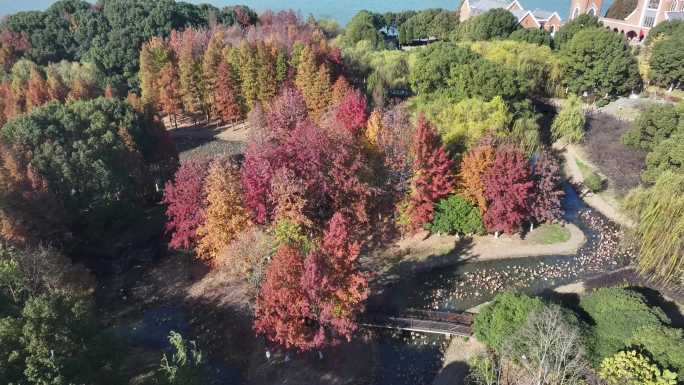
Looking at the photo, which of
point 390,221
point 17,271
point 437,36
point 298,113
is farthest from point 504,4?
point 17,271

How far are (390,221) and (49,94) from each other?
130ft

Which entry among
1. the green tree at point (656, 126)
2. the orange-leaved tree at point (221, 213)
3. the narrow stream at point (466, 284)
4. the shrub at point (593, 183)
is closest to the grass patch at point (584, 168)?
the shrub at point (593, 183)

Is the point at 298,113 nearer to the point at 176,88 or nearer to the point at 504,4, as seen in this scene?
the point at 176,88

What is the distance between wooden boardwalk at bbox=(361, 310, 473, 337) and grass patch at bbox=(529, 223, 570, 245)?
35.0ft

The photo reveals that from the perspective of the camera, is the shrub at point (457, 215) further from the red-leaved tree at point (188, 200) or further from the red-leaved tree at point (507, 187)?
the red-leaved tree at point (188, 200)

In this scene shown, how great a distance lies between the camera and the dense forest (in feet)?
64.3

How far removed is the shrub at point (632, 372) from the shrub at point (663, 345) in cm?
50

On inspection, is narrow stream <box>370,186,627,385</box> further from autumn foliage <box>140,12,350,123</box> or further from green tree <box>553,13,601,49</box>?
green tree <box>553,13,601,49</box>

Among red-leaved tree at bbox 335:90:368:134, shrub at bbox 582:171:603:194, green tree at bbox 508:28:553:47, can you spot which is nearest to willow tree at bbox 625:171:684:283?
shrub at bbox 582:171:603:194

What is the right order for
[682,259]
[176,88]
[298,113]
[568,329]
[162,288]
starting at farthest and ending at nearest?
[176,88]
[298,113]
[162,288]
[682,259]
[568,329]

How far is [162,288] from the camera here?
94.6 feet

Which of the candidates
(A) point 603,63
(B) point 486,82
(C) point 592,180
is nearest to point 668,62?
(A) point 603,63

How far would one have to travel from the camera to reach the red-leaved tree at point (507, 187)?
1122 inches

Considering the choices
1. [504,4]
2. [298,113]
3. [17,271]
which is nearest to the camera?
[17,271]
